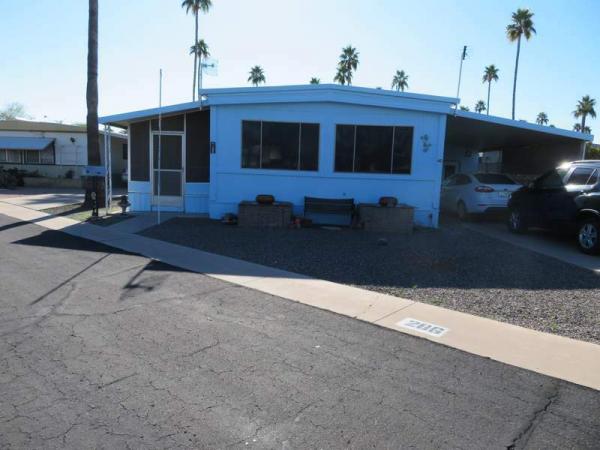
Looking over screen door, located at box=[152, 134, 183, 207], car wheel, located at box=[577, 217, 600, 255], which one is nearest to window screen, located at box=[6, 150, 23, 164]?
screen door, located at box=[152, 134, 183, 207]

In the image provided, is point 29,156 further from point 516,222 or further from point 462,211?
point 516,222

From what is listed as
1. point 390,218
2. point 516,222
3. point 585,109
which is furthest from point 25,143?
point 585,109

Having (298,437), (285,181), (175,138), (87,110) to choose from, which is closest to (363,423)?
(298,437)

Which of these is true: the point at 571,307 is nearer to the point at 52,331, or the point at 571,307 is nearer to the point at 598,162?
the point at 598,162

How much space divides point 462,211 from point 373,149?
4.16 metres

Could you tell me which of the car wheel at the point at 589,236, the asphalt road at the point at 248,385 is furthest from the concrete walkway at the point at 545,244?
the asphalt road at the point at 248,385

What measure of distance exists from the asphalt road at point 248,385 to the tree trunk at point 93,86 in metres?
11.7

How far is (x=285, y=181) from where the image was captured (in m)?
13.4

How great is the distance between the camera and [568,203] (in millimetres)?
10094

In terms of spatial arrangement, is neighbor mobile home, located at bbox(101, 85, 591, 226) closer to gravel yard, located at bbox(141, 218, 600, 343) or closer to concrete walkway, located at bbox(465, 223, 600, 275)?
gravel yard, located at bbox(141, 218, 600, 343)

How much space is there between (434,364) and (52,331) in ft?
12.5

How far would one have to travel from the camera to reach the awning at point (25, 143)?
101 feet

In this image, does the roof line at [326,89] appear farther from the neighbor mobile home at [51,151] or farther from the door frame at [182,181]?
A: the neighbor mobile home at [51,151]

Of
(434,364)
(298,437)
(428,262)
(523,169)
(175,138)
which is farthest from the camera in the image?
(523,169)
